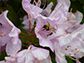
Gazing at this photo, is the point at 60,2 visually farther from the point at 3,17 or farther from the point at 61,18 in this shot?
the point at 3,17

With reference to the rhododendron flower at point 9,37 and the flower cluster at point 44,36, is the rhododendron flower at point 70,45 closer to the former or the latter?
the flower cluster at point 44,36

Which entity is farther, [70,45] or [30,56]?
[70,45]

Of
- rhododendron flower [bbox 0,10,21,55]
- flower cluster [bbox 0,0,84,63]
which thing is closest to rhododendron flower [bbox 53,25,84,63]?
flower cluster [bbox 0,0,84,63]

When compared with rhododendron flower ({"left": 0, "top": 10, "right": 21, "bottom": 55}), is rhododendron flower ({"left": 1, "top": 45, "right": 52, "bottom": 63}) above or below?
below

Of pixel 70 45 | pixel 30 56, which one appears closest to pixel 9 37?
pixel 30 56

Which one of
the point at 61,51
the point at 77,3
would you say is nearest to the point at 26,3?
the point at 61,51

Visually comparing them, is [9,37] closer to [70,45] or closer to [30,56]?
[30,56]

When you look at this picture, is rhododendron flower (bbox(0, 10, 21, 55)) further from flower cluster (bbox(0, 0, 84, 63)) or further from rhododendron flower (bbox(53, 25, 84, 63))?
rhododendron flower (bbox(53, 25, 84, 63))

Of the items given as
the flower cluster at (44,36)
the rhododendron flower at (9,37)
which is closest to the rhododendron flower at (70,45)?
the flower cluster at (44,36)
